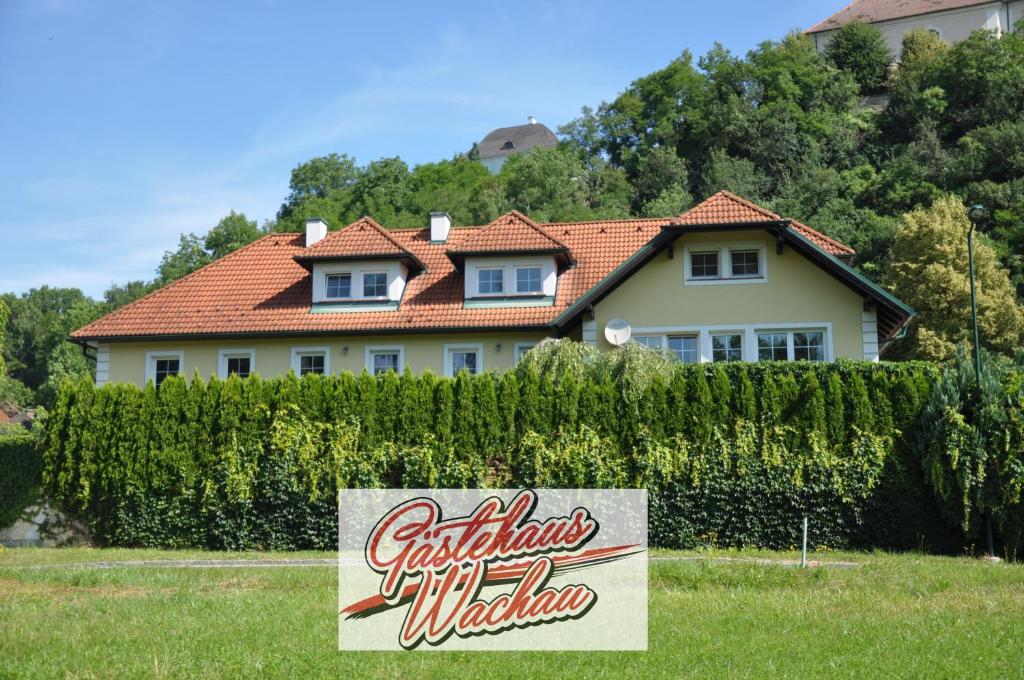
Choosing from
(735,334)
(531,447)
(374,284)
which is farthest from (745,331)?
(374,284)

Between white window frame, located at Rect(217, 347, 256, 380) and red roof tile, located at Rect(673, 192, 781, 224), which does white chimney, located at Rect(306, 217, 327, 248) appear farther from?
red roof tile, located at Rect(673, 192, 781, 224)

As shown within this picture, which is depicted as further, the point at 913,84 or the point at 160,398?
the point at 913,84

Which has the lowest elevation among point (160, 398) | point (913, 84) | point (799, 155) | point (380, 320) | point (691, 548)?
point (691, 548)

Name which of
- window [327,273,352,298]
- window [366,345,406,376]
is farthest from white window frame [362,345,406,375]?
window [327,273,352,298]

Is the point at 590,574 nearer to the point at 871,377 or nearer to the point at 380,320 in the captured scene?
the point at 871,377

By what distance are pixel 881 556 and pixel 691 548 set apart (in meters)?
3.21

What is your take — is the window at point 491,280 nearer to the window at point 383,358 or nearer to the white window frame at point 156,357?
the window at point 383,358

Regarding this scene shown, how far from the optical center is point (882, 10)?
9281cm

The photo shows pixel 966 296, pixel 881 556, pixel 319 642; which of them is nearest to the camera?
pixel 319 642

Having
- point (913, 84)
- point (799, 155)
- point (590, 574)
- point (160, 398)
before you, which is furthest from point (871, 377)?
point (913, 84)

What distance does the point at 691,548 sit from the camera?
17297mm

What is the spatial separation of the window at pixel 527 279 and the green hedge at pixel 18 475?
11735mm

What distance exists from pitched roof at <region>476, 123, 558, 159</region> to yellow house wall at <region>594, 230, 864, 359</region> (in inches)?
3160

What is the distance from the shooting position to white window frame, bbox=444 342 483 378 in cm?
2388
